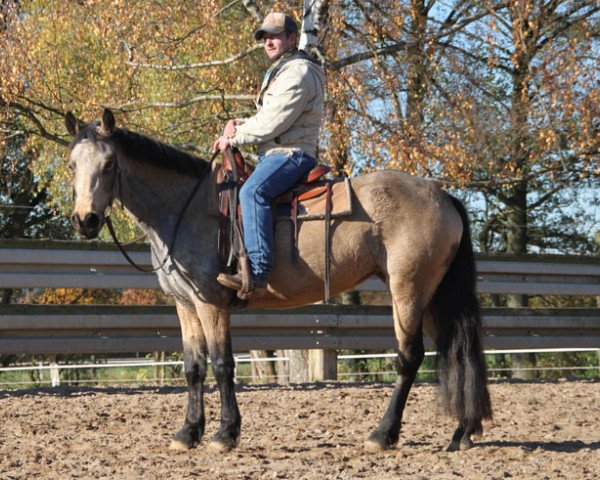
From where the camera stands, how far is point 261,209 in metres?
6.30

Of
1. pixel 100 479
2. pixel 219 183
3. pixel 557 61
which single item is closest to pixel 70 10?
pixel 557 61

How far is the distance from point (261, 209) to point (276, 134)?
1.67 ft

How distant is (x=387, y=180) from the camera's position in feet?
21.5

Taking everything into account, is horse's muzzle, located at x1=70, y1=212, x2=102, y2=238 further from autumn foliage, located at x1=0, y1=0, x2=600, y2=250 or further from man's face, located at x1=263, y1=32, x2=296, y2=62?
autumn foliage, located at x1=0, y1=0, x2=600, y2=250

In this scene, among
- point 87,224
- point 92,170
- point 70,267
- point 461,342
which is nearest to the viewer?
point 87,224

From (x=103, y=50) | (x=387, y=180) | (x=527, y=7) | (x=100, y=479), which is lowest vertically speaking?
(x=100, y=479)

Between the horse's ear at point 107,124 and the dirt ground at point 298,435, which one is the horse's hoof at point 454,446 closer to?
the dirt ground at point 298,435

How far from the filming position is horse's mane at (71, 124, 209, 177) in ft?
21.0

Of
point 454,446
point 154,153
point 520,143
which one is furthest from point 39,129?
point 454,446

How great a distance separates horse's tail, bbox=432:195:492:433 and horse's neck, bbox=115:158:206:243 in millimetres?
1780

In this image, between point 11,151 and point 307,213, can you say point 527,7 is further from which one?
point 11,151

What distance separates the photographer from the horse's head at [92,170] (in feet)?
19.8

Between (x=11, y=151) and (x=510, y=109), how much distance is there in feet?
33.3

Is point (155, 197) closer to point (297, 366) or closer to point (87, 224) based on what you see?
point (87, 224)
